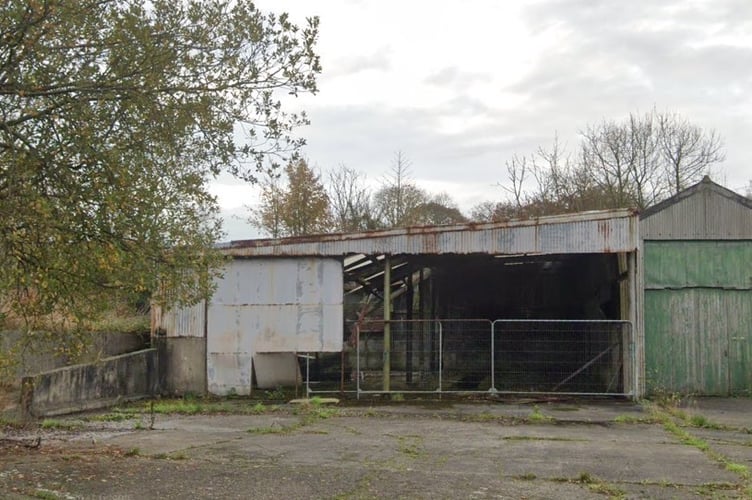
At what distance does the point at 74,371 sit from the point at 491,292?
15.0 m

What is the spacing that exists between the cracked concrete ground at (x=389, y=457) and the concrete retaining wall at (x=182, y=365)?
2.76m

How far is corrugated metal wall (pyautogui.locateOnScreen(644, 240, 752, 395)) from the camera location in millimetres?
15336

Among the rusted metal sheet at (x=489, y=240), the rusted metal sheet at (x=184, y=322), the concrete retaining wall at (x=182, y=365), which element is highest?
the rusted metal sheet at (x=489, y=240)

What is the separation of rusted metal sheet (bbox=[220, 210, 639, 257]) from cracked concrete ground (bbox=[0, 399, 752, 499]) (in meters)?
3.44

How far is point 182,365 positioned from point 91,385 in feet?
6.75

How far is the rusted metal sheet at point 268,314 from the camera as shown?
15.6 m

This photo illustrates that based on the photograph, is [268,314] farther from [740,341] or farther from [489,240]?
[740,341]

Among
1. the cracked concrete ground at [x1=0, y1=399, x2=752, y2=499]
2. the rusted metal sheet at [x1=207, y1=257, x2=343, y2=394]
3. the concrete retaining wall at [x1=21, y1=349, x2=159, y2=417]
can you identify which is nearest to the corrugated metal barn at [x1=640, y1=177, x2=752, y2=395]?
the cracked concrete ground at [x1=0, y1=399, x2=752, y2=499]

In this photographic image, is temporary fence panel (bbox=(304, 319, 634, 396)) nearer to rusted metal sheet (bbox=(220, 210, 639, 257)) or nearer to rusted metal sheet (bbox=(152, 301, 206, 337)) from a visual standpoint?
rusted metal sheet (bbox=(220, 210, 639, 257))

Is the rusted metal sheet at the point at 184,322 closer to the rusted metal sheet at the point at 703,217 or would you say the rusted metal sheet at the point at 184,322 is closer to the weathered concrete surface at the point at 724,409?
the rusted metal sheet at the point at 703,217

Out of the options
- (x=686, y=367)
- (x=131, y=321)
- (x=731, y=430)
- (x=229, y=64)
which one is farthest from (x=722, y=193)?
(x=131, y=321)

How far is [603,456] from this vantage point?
9.02 metres

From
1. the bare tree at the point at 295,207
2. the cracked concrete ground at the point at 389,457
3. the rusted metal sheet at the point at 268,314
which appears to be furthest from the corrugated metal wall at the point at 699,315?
the bare tree at the point at 295,207

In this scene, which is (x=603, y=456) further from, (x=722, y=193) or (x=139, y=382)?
(x=139, y=382)
